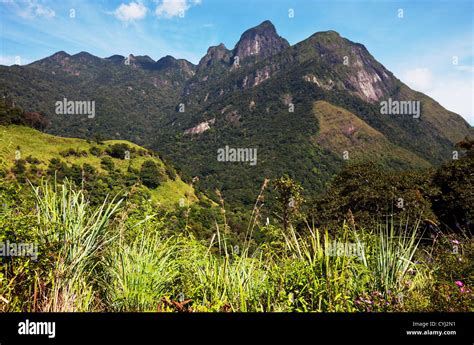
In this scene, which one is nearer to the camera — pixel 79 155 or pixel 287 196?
pixel 287 196

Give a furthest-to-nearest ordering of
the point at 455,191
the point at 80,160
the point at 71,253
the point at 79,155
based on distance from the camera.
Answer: the point at 79,155 → the point at 80,160 → the point at 455,191 → the point at 71,253

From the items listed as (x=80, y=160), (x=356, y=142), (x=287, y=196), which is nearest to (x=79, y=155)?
(x=80, y=160)

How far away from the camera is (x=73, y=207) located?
11.8 feet

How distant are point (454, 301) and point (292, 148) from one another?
484 ft

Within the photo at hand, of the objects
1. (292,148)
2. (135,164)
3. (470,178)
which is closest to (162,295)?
(470,178)

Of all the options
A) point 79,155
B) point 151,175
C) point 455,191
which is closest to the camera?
point 455,191

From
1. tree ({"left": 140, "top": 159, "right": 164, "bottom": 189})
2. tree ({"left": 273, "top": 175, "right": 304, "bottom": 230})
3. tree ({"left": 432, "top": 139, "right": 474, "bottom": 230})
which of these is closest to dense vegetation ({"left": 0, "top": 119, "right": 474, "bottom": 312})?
tree ({"left": 273, "top": 175, "right": 304, "bottom": 230})

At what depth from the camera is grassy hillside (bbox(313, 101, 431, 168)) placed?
5458 inches

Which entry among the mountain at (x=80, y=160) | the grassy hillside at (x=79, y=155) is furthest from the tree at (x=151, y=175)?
the grassy hillside at (x=79, y=155)

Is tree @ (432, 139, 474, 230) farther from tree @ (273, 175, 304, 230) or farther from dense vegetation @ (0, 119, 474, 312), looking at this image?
dense vegetation @ (0, 119, 474, 312)

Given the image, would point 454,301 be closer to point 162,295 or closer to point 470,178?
point 162,295

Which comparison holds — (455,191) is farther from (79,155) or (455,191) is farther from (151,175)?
(79,155)

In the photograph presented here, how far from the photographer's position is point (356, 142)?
15425 centimetres

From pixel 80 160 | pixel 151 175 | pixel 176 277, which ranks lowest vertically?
pixel 176 277
